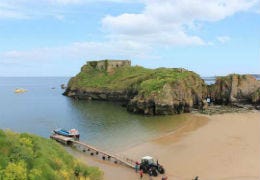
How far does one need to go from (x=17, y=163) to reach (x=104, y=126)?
4396 cm

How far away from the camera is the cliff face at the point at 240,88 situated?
7769 cm

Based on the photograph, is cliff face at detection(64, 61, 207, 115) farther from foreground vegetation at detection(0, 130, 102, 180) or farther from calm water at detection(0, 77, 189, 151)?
foreground vegetation at detection(0, 130, 102, 180)

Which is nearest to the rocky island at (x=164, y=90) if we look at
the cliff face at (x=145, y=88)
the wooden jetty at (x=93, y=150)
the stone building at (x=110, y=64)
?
the cliff face at (x=145, y=88)

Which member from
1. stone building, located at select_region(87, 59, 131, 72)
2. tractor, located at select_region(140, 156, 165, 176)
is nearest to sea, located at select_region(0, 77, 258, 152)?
tractor, located at select_region(140, 156, 165, 176)

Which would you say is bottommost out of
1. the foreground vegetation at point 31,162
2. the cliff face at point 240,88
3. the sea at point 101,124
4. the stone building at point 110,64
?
the sea at point 101,124

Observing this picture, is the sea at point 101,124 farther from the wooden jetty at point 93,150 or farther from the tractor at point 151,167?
the tractor at point 151,167

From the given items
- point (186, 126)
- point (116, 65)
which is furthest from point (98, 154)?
point (116, 65)

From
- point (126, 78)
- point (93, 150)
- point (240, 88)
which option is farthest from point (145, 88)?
point (93, 150)

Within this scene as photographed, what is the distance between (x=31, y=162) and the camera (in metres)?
12.7

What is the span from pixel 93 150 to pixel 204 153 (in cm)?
1301

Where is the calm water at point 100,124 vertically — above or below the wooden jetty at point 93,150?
above

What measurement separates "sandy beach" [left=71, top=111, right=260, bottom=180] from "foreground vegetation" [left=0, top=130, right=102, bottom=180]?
16.7 m

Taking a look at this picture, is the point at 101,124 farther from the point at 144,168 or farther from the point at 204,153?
the point at 144,168

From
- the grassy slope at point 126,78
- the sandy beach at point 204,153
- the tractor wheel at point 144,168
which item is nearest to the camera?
the sandy beach at point 204,153
